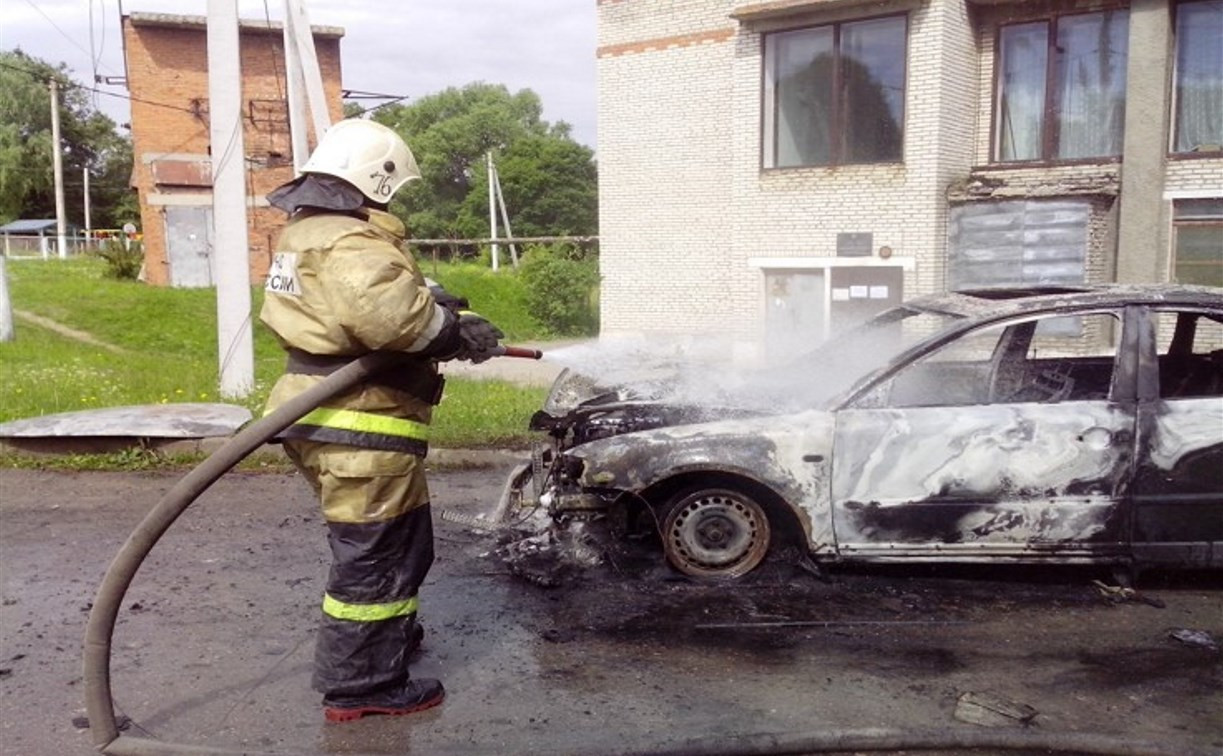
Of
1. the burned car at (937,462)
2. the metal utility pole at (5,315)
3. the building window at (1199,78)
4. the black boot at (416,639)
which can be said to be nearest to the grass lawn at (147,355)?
the metal utility pole at (5,315)

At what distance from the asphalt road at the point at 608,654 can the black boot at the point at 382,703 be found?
4 centimetres

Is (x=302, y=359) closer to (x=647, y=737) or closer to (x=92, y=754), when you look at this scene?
(x=92, y=754)

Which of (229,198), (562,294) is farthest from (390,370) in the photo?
(562,294)

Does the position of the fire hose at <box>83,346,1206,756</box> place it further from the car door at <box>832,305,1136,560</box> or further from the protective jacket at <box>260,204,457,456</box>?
the car door at <box>832,305,1136,560</box>

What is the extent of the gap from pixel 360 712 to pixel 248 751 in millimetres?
463

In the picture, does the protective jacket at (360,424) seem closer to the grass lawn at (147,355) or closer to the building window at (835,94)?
the grass lawn at (147,355)

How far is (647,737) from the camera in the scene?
3566 millimetres

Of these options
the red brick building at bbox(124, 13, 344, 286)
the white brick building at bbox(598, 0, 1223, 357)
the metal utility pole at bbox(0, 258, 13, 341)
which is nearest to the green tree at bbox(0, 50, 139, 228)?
the red brick building at bbox(124, 13, 344, 286)

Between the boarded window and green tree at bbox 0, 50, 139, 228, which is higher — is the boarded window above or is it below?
below

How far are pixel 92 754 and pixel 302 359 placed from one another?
1.46m

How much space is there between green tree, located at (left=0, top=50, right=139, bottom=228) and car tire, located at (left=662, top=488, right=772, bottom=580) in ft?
214

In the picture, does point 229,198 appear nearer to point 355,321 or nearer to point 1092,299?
point 355,321

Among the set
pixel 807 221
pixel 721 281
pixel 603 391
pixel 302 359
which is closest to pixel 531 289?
pixel 721 281

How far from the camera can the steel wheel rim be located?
5.16 metres
